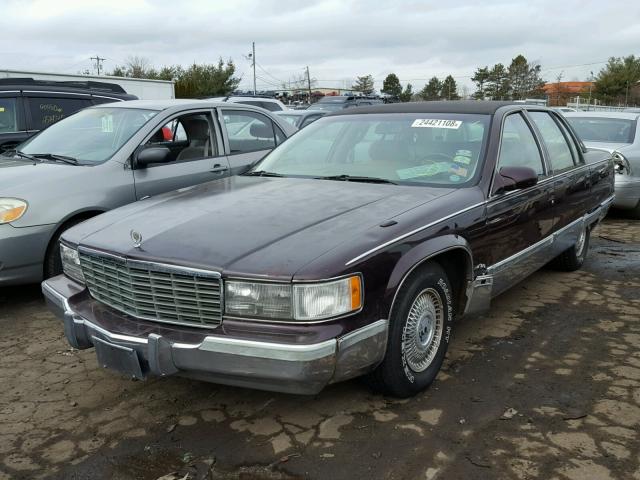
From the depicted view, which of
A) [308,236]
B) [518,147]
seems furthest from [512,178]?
[308,236]

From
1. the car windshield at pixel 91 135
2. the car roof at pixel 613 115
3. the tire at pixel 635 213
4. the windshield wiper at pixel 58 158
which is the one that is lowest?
the tire at pixel 635 213

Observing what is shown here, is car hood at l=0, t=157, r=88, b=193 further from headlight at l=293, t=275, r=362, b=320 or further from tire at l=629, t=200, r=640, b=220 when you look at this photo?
tire at l=629, t=200, r=640, b=220

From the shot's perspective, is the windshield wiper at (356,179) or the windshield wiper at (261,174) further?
the windshield wiper at (261,174)

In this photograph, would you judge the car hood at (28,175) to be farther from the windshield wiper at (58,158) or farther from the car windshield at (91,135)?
the car windshield at (91,135)

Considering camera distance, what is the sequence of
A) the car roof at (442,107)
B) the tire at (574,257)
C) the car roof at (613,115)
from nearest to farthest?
the car roof at (442,107)
the tire at (574,257)
the car roof at (613,115)

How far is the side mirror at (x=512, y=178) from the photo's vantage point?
3.79 metres

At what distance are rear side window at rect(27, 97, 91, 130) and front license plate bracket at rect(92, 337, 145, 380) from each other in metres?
5.58

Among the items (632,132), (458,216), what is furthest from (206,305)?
(632,132)

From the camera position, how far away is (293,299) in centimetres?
261

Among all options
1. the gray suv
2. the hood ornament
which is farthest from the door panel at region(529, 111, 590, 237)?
the hood ornament

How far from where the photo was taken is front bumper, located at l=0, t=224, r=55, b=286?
A: 4.41 metres

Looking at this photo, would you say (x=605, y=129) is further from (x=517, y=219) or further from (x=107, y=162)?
(x=107, y=162)

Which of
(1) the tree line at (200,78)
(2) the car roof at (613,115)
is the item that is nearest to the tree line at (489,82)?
(1) the tree line at (200,78)

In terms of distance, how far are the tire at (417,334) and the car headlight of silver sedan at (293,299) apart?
15.2 inches
